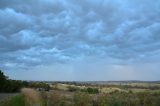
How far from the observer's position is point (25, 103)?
139ft

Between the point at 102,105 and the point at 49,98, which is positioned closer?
the point at 102,105

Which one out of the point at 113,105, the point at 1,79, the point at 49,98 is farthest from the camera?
the point at 1,79

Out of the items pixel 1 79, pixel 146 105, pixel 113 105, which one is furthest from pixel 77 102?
pixel 1 79

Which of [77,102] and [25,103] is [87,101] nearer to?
[77,102]

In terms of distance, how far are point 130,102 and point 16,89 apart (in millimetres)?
39001

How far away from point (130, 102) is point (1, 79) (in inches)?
1426

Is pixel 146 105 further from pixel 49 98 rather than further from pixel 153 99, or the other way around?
pixel 49 98

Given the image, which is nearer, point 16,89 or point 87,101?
point 87,101

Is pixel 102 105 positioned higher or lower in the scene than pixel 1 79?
lower

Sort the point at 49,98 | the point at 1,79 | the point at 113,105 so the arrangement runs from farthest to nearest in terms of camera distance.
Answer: the point at 1,79, the point at 49,98, the point at 113,105

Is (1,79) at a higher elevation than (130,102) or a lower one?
higher

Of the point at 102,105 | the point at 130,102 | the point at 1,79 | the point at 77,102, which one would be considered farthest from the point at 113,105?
the point at 1,79

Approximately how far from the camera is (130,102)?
43.0 m

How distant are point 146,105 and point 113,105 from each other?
3.20m
